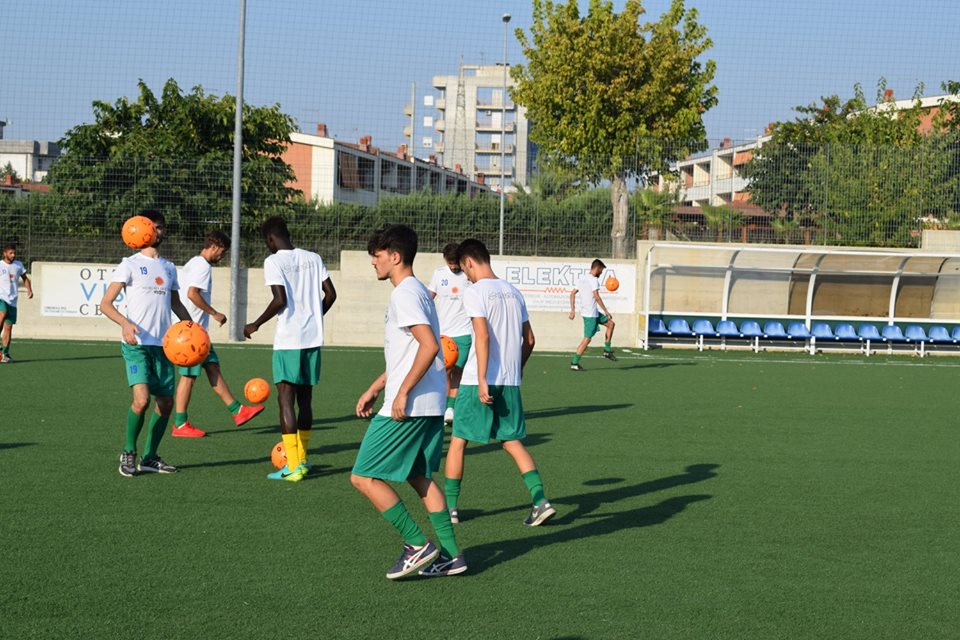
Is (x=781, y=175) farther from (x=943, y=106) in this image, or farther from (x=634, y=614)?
(x=634, y=614)

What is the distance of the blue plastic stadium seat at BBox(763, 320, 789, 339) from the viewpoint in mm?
24594

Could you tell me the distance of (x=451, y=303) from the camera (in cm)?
1130

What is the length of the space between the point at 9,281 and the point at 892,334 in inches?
721

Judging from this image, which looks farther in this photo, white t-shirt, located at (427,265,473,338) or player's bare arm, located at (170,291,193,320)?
white t-shirt, located at (427,265,473,338)

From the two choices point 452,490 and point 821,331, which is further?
point 821,331

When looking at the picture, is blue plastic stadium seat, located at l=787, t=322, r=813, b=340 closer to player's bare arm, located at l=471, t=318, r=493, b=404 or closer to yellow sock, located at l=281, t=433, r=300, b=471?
yellow sock, located at l=281, t=433, r=300, b=471

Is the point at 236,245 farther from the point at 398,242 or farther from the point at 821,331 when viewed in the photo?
the point at 398,242

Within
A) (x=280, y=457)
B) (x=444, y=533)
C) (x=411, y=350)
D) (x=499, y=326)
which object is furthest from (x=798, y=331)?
(x=411, y=350)

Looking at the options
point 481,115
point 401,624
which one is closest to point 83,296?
point 401,624

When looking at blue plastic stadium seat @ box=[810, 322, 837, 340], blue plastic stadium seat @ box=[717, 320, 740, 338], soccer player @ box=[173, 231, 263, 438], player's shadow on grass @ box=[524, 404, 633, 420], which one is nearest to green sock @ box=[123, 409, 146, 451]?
soccer player @ box=[173, 231, 263, 438]

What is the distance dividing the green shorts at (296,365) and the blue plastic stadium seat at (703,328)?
17.0 metres

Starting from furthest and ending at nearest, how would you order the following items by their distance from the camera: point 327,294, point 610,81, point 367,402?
1. point 610,81
2. point 327,294
3. point 367,402

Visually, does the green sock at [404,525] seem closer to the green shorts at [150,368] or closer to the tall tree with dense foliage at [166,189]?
the green shorts at [150,368]

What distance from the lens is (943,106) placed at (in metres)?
35.0
